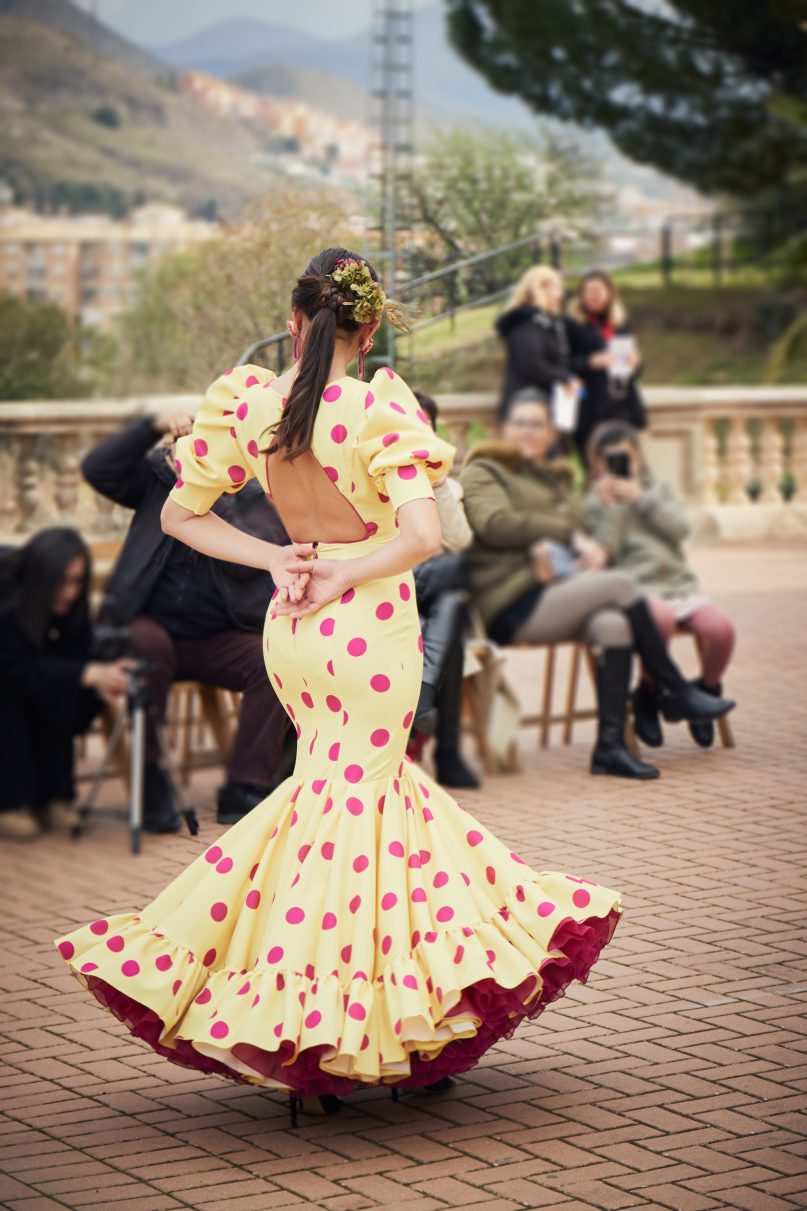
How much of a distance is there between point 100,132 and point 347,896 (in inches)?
829

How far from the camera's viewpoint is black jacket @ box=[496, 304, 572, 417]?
12031 millimetres

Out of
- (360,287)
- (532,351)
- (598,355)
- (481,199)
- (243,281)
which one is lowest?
(360,287)

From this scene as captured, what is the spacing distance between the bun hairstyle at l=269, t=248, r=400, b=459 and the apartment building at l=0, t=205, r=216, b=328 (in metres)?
13.3

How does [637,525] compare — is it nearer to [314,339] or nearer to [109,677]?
[109,677]

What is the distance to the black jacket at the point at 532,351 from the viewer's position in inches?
474

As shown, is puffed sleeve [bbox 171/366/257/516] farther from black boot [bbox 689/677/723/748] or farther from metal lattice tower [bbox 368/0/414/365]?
black boot [bbox 689/677/723/748]

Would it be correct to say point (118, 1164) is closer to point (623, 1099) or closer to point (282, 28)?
point (623, 1099)

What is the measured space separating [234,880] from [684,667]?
6155 mm

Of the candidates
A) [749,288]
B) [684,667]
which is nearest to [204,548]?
[684,667]

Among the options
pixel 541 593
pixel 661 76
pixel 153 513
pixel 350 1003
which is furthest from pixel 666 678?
pixel 661 76

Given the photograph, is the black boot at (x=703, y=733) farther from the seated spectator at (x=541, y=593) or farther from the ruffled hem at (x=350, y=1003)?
the ruffled hem at (x=350, y=1003)

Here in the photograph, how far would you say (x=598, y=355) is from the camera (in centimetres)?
1391

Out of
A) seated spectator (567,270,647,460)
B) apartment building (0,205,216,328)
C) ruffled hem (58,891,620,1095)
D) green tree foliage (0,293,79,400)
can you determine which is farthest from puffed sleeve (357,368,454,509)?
apartment building (0,205,216,328)

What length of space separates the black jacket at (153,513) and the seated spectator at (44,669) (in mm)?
299
